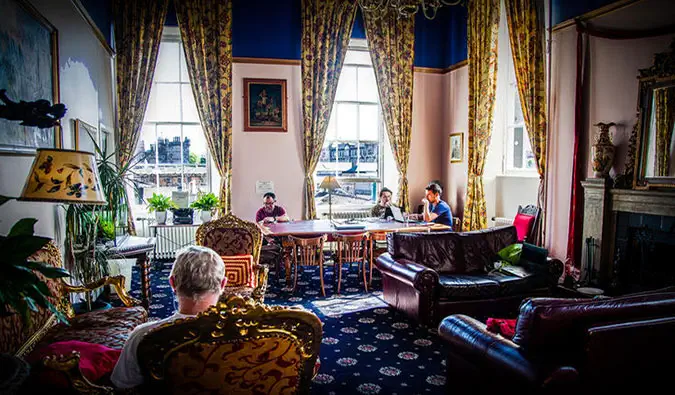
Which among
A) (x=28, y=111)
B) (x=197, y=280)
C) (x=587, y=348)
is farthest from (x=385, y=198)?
(x=28, y=111)

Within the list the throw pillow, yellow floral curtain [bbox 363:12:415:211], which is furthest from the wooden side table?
yellow floral curtain [bbox 363:12:415:211]

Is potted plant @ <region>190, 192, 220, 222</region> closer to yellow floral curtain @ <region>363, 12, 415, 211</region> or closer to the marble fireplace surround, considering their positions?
yellow floral curtain @ <region>363, 12, 415, 211</region>

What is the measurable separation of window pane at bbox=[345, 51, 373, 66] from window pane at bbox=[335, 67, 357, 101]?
0.43 ft

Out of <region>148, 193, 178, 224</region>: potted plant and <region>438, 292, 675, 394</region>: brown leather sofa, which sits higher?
<region>148, 193, 178, 224</region>: potted plant

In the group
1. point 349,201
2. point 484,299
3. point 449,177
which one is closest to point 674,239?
point 484,299

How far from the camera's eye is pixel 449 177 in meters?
8.80

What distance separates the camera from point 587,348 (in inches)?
86.5

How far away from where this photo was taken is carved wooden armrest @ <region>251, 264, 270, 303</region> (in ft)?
12.8

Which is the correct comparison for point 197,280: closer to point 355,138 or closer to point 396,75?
point 355,138

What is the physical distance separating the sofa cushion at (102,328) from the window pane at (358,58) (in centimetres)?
635

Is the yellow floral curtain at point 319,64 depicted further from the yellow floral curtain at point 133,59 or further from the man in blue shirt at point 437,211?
the yellow floral curtain at point 133,59

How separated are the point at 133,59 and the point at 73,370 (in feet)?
22.3

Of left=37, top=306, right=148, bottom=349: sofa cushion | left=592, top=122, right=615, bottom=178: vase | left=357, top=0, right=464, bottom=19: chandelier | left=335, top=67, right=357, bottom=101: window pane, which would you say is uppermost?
left=357, top=0, right=464, bottom=19: chandelier

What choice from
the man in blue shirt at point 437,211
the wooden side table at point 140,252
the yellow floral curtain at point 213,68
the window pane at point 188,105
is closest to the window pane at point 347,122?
the yellow floral curtain at point 213,68
